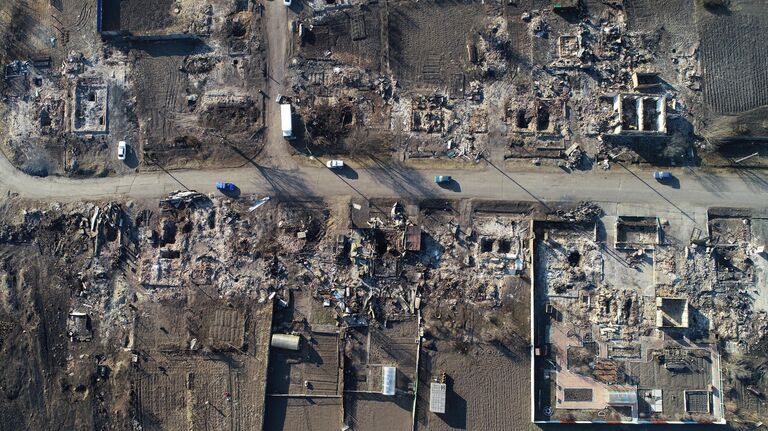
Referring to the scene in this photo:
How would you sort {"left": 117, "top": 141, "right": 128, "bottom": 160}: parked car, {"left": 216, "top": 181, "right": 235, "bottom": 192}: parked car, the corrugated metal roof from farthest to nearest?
1. {"left": 117, "top": 141, "right": 128, "bottom": 160}: parked car
2. {"left": 216, "top": 181, "right": 235, "bottom": 192}: parked car
3. the corrugated metal roof

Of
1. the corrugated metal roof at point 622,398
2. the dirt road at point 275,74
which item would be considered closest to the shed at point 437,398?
the corrugated metal roof at point 622,398

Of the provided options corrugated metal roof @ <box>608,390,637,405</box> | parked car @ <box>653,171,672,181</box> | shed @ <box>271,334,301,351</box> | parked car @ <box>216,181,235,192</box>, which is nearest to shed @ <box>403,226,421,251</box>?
shed @ <box>271,334,301,351</box>

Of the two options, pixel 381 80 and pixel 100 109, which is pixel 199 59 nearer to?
pixel 100 109

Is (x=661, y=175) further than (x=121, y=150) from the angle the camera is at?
No

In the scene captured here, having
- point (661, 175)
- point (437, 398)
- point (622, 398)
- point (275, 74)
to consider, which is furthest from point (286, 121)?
point (622, 398)

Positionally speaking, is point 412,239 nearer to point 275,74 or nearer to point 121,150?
point 275,74

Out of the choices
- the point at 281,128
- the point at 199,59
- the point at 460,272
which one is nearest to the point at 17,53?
the point at 199,59

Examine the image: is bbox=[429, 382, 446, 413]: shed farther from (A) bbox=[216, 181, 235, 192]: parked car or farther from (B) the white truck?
(B) the white truck
